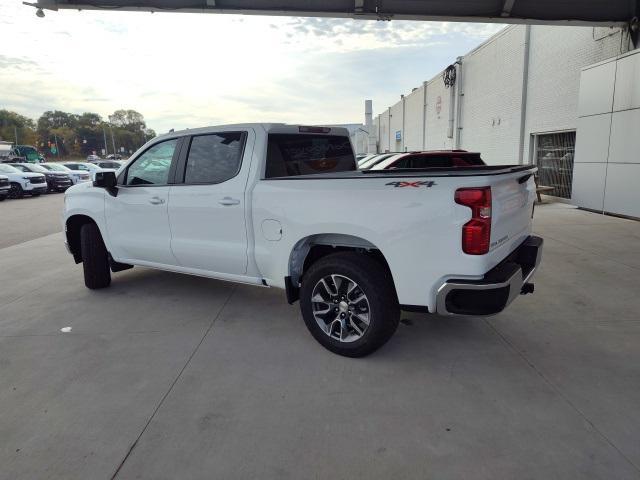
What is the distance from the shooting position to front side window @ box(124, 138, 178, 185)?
4965 mm

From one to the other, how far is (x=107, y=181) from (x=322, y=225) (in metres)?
2.96

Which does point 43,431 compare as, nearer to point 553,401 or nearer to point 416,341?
point 416,341

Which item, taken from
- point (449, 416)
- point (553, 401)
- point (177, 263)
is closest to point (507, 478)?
point (449, 416)

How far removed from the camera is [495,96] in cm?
1862

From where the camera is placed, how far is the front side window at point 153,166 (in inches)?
195

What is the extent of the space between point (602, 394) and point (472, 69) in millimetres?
21092

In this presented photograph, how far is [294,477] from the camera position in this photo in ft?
8.02

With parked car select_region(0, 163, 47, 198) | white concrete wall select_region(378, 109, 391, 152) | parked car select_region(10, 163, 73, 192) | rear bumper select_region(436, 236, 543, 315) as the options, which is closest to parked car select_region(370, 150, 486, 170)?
rear bumper select_region(436, 236, 543, 315)

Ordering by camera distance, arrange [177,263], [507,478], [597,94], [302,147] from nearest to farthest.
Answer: [507,478]
[302,147]
[177,263]
[597,94]

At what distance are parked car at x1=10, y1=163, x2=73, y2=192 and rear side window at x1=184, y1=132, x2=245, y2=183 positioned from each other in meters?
22.5

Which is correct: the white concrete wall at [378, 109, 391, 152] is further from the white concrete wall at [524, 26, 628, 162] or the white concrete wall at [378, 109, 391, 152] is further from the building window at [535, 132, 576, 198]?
the building window at [535, 132, 576, 198]

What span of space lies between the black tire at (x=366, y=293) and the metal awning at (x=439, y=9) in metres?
8.87

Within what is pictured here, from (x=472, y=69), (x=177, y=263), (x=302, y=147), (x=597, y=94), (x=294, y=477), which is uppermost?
(x=472, y=69)

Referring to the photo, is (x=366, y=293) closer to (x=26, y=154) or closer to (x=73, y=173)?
(x=73, y=173)
